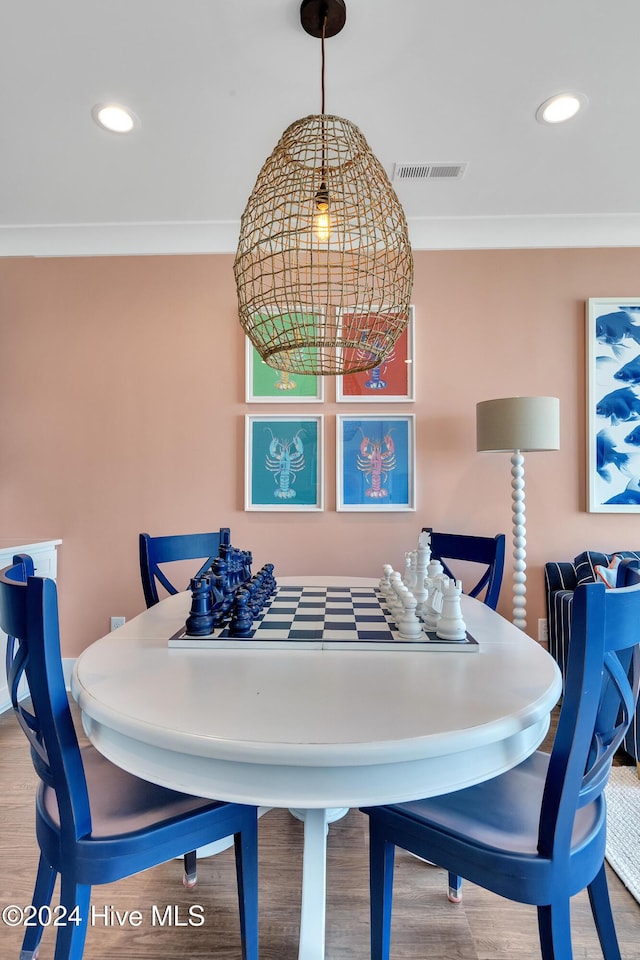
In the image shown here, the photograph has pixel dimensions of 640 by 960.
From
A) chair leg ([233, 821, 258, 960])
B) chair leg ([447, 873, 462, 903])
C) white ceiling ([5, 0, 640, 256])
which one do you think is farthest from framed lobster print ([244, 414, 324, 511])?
chair leg ([233, 821, 258, 960])

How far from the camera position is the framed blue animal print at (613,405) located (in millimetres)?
2873

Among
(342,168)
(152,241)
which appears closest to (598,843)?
(342,168)

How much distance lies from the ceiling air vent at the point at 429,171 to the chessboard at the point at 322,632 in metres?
2.11

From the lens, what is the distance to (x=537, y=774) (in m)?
1.14

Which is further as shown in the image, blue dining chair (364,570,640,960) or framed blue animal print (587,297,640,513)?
framed blue animal print (587,297,640,513)

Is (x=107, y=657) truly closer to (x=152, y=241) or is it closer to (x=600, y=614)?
(x=600, y=614)

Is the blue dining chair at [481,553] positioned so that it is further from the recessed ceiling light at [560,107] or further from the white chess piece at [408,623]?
the recessed ceiling light at [560,107]

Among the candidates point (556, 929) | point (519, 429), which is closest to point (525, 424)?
point (519, 429)

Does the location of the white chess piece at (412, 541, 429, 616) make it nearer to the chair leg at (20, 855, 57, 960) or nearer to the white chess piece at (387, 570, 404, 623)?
the white chess piece at (387, 570, 404, 623)

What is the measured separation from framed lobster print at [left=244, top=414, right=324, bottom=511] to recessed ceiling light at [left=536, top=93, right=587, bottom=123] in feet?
5.70

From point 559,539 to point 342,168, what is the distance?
2421 millimetres

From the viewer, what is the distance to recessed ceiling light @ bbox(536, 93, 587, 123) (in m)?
1.98

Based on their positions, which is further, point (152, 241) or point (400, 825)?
point (152, 241)

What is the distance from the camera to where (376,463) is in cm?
293
